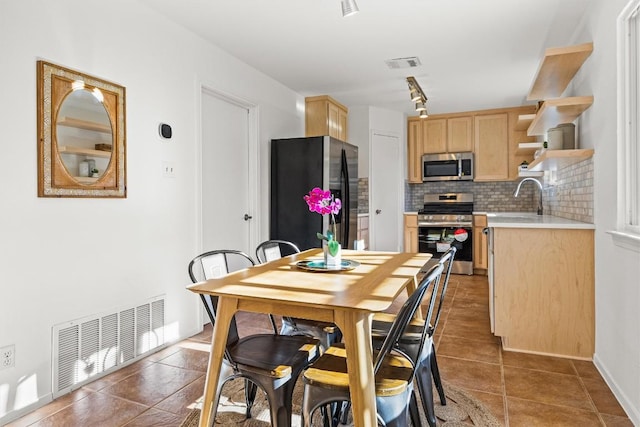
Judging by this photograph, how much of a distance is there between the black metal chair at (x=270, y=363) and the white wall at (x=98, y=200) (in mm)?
911

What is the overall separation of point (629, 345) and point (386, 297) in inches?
56.2

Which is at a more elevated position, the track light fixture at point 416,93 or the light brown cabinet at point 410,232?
the track light fixture at point 416,93

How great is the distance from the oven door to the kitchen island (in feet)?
9.54

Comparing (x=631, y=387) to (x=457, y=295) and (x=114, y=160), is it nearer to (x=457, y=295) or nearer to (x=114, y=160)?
(x=457, y=295)

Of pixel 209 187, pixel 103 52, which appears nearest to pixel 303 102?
pixel 209 187

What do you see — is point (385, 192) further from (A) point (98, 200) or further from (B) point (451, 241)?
(A) point (98, 200)

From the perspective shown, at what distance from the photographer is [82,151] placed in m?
2.33

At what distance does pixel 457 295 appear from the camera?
176 inches

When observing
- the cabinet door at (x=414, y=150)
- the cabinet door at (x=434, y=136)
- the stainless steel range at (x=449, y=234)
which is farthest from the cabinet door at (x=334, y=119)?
the stainless steel range at (x=449, y=234)

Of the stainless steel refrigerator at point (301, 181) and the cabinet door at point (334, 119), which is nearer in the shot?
the stainless steel refrigerator at point (301, 181)

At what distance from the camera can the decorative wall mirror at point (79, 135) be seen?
213cm

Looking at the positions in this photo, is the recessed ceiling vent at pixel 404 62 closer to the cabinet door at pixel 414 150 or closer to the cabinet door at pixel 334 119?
the cabinet door at pixel 334 119

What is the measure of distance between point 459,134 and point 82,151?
206 inches

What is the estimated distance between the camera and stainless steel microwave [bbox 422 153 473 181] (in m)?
6.03
